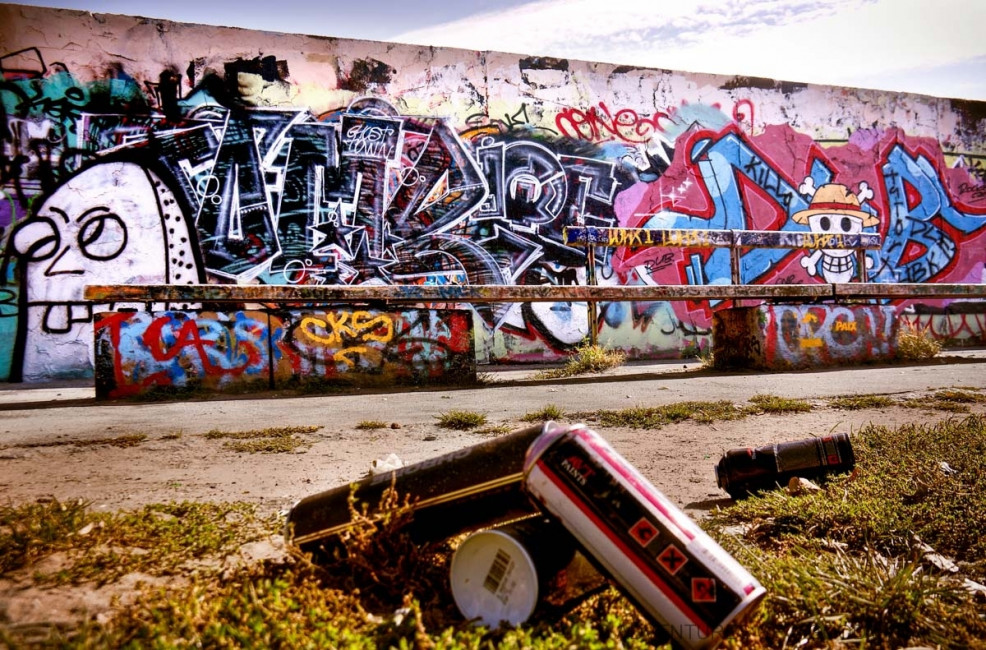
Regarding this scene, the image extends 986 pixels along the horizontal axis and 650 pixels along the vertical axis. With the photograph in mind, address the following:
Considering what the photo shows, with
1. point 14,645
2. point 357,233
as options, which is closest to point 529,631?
point 14,645

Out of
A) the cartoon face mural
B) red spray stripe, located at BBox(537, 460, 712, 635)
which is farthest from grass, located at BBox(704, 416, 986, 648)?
the cartoon face mural

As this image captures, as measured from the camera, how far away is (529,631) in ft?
4.17

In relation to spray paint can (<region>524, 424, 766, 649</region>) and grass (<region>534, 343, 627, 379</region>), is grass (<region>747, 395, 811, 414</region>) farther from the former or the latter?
spray paint can (<region>524, 424, 766, 649</region>)

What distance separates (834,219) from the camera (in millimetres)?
12609

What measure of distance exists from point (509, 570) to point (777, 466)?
1.54 meters

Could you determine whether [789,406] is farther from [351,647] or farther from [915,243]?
[915,243]

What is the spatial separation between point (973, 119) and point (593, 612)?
16644mm

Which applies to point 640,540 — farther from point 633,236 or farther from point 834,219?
point 834,219

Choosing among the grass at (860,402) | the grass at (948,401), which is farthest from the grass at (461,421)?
the grass at (948,401)

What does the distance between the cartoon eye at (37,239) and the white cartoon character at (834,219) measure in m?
12.6

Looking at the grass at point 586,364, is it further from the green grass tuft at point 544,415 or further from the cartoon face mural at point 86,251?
the cartoon face mural at point 86,251

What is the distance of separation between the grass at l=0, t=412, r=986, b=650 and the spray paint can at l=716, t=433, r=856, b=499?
0.27 metres

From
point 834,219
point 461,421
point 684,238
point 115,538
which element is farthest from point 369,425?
point 834,219

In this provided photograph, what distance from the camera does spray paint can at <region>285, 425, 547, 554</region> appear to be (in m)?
1.49
